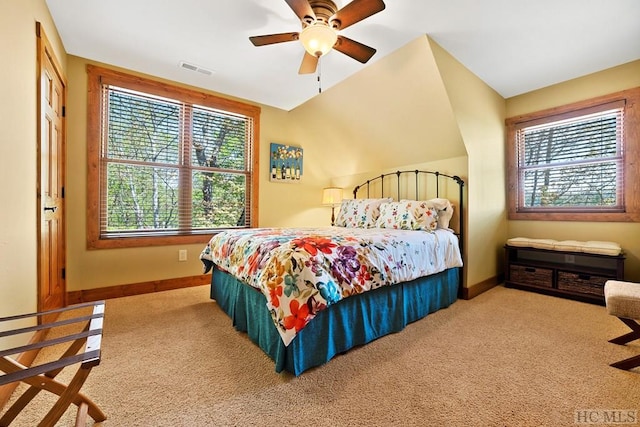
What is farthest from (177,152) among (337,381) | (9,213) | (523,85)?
(523,85)

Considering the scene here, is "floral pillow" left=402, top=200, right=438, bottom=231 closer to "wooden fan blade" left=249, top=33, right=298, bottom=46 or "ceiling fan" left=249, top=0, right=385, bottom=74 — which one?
"ceiling fan" left=249, top=0, right=385, bottom=74

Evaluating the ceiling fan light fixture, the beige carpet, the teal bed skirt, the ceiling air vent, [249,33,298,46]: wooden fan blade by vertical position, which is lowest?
the beige carpet

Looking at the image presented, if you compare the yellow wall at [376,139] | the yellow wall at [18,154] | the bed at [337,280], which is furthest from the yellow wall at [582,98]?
the yellow wall at [18,154]

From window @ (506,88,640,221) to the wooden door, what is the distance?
5039mm

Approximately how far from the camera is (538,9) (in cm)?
213

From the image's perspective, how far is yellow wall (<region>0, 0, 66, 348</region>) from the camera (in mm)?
1483

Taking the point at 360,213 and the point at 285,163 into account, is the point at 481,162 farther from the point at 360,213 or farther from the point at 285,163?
the point at 285,163

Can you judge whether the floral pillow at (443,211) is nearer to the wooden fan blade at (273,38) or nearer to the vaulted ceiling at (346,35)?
the vaulted ceiling at (346,35)

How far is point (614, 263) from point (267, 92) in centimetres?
458

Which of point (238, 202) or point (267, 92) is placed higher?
point (267, 92)

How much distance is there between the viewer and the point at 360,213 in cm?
354

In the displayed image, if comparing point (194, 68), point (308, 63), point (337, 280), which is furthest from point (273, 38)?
point (337, 280)

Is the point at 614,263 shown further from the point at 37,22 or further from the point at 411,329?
the point at 37,22

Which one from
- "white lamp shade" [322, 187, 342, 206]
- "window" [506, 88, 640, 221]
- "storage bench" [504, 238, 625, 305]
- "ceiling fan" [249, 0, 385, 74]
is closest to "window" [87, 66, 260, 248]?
"white lamp shade" [322, 187, 342, 206]
